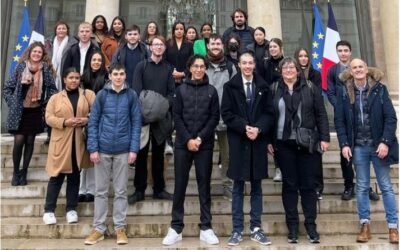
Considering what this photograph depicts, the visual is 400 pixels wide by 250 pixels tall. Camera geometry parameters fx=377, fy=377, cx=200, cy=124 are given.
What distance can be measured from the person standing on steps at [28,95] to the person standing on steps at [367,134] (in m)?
4.73

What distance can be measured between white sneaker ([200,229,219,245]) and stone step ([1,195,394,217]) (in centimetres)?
86

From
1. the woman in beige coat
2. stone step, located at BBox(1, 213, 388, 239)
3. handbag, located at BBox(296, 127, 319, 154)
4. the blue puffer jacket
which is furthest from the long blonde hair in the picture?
handbag, located at BBox(296, 127, 319, 154)

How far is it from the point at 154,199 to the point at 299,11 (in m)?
9.16

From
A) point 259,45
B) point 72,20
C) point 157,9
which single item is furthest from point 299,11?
point 72,20

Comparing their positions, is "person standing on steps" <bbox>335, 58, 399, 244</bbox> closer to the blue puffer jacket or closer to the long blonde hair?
the blue puffer jacket

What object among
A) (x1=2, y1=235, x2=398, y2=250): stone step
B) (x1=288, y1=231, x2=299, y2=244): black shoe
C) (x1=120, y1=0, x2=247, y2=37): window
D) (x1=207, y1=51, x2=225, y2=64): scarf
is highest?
(x1=120, y1=0, x2=247, y2=37): window

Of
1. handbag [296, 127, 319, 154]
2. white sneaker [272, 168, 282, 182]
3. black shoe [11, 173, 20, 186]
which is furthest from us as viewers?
white sneaker [272, 168, 282, 182]

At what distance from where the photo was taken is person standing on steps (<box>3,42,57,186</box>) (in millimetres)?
6238

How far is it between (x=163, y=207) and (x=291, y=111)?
2.49 metres

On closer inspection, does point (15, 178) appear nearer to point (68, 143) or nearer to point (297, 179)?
point (68, 143)

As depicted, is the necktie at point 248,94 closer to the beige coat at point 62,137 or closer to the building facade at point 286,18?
the beige coat at point 62,137

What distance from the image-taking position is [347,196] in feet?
20.1

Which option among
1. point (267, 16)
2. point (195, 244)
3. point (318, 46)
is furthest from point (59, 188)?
point (318, 46)

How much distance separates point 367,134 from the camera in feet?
16.9
